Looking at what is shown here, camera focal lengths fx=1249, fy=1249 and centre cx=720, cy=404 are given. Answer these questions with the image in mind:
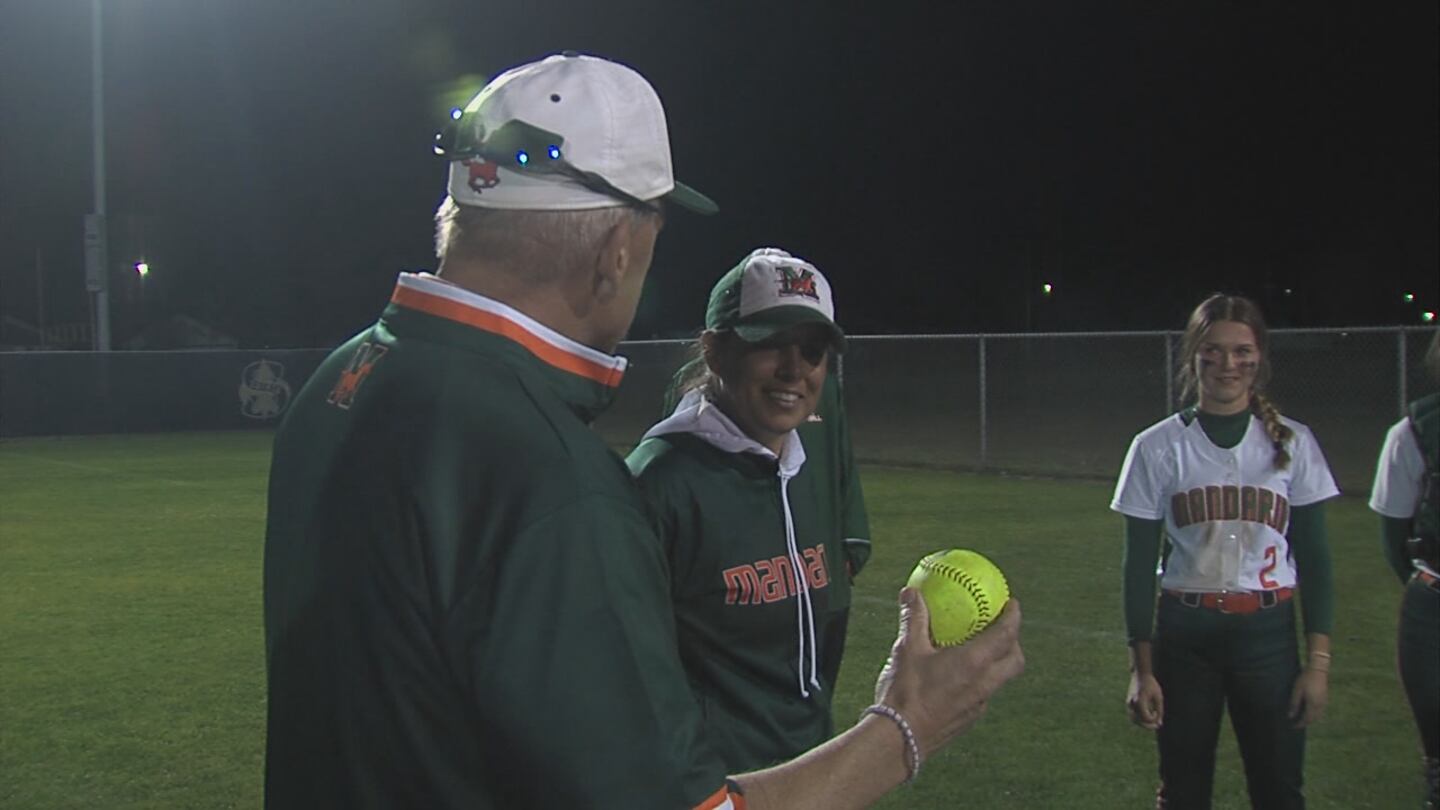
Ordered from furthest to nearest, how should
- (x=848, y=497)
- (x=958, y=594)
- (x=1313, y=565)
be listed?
(x=1313, y=565) < (x=848, y=497) < (x=958, y=594)

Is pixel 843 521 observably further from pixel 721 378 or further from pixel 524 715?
pixel 524 715

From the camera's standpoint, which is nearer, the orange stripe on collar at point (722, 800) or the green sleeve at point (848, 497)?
the orange stripe on collar at point (722, 800)

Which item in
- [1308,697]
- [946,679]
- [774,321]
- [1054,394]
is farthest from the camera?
[1054,394]

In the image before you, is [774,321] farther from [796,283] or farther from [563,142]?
[563,142]

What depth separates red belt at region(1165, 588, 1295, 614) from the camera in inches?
147

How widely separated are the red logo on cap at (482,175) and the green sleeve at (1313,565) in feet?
10.5

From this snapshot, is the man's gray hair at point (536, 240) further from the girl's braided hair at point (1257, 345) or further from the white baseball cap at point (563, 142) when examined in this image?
the girl's braided hair at point (1257, 345)

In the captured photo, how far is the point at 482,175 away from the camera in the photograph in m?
1.49

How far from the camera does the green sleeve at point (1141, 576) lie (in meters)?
3.89

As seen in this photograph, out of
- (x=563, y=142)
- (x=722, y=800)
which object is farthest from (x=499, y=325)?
(x=722, y=800)

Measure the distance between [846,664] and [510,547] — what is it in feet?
19.8

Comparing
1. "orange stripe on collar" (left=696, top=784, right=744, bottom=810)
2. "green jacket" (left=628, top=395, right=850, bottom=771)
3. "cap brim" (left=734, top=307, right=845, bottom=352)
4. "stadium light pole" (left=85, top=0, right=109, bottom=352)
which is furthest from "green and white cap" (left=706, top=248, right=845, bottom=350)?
"stadium light pole" (left=85, top=0, right=109, bottom=352)

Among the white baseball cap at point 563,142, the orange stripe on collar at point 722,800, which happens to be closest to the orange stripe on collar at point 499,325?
the white baseball cap at point 563,142

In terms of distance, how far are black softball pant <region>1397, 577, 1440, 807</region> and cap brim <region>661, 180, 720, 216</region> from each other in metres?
3.30
